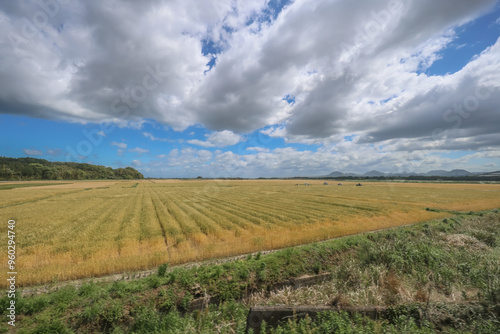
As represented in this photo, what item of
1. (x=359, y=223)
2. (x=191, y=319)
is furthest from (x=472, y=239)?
(x=191, y=319)

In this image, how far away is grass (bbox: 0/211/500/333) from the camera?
18.9ft

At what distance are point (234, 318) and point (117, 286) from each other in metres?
4.62

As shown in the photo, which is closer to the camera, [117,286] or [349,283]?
[117,286]

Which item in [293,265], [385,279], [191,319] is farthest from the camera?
[293,265]

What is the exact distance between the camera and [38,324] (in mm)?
5777

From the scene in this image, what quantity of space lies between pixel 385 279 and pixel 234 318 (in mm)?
6950

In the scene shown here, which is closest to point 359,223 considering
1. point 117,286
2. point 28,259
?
point 117,286

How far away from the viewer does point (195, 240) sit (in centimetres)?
1534

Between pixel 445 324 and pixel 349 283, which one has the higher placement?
pixel 445 324

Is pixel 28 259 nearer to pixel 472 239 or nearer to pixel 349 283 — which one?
pixel 349 283

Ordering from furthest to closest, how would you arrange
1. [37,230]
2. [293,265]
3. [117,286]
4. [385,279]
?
[37,230] → [293,265] → [385,279] → [117,286]

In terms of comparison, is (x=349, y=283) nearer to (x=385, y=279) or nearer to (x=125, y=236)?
(x=385, y=279)

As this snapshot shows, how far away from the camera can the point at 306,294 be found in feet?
27.0

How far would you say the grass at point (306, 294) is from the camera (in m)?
5.77
